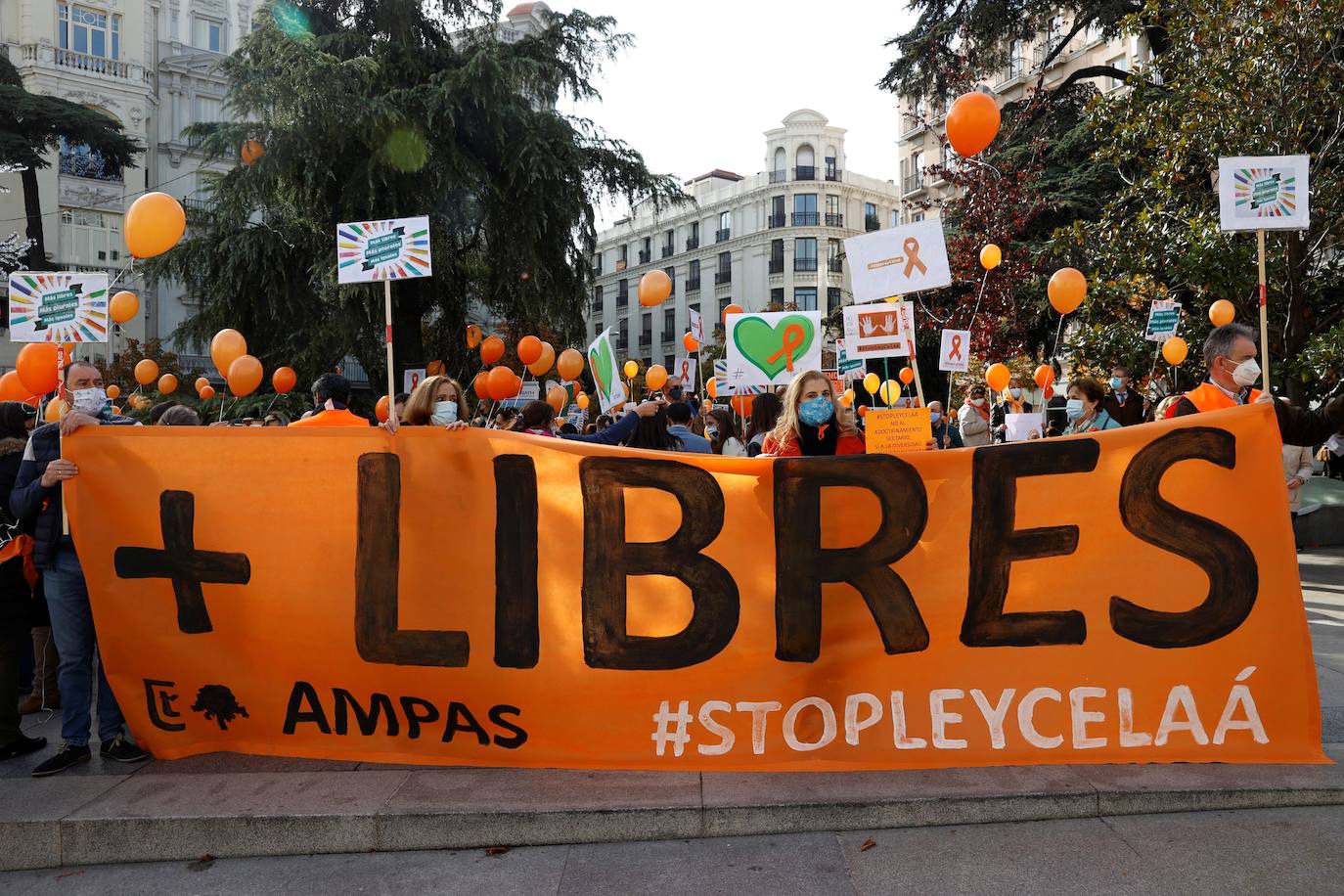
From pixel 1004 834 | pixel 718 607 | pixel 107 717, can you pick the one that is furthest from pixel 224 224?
pixel 1004 834

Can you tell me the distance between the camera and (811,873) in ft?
10.9

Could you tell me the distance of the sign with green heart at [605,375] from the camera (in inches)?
281

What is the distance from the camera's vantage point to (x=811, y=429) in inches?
195

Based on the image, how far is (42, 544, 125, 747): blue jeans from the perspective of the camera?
4.32 m

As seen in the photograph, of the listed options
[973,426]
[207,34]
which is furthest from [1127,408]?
[207,34]

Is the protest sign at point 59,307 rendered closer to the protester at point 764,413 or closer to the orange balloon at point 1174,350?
the protester at point 764,413

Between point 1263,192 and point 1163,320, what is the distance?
7.11m

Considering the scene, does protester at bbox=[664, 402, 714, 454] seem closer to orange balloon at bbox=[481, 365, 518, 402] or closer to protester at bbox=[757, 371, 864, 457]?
protester at bbox=[757, 371, 864, 457]

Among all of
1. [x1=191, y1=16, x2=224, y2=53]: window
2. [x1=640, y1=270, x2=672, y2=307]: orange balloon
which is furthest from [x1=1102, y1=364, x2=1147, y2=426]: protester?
[x1=191, y1=16, x2=224, y2=53]: window

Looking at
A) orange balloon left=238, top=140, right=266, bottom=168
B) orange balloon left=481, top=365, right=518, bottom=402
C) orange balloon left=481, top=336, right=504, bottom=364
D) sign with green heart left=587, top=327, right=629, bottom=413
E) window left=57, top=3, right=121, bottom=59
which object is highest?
window left=57, top=3, right=121, bottom=59

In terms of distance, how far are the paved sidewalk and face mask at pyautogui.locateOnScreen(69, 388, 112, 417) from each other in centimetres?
164

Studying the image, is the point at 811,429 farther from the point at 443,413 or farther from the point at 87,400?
the point at 87,400

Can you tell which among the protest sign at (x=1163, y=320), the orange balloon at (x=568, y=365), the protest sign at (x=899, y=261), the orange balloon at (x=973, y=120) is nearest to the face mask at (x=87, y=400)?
the protest sign at (x=899, y=261)

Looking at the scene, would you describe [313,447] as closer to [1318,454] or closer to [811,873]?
[811,873]
